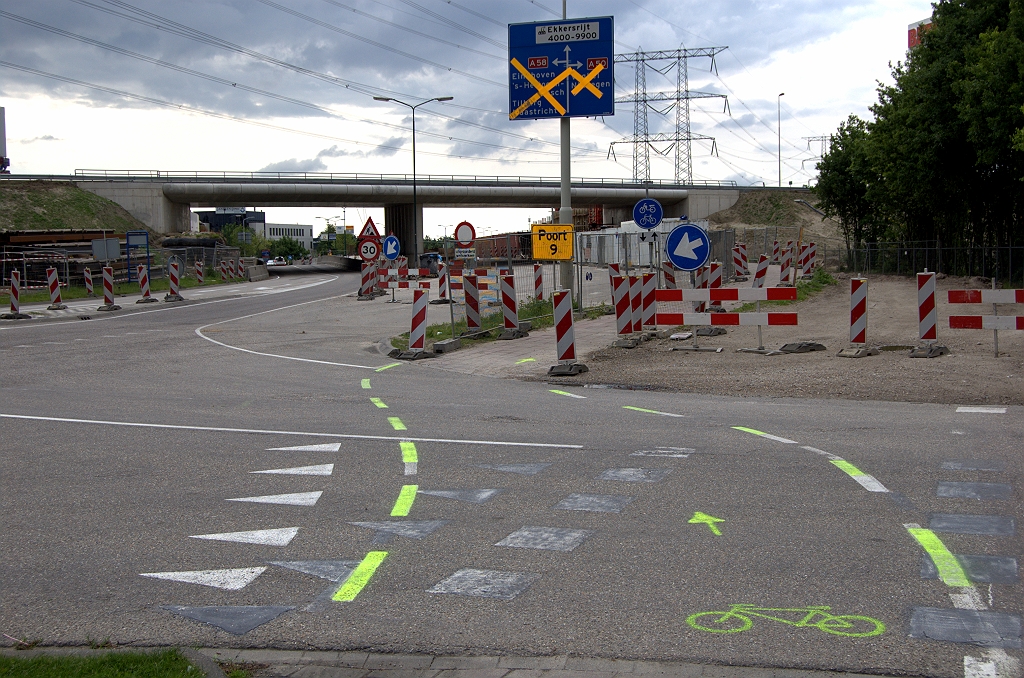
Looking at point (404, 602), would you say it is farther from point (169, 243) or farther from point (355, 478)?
point (169, 243)

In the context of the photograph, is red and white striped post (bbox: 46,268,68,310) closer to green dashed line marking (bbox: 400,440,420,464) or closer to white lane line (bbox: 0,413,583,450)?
white lane line (bbox: 0,413,583,450)

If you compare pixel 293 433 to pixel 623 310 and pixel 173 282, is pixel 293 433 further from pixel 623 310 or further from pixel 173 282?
pixel 173 282

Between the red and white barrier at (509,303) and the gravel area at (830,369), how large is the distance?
3.51m

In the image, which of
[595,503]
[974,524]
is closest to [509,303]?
[595,503]

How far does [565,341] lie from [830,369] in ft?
13.2

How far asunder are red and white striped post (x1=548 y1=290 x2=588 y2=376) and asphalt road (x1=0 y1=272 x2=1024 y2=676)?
250 centimetres

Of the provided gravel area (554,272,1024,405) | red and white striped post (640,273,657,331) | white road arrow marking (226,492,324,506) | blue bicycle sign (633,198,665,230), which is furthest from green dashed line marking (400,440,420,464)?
blue bicycle sign (633,198,665,230)

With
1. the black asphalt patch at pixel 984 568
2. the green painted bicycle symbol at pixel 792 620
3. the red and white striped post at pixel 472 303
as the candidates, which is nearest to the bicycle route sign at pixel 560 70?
the red and white striped post at pixel 472 303

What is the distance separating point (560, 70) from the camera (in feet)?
72.6

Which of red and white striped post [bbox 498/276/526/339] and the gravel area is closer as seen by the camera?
the gravel area

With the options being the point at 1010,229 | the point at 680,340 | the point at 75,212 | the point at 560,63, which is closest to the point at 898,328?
the point at 680,340

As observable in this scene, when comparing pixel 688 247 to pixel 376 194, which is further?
pixel 376 194

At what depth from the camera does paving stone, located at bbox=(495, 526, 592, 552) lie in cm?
591

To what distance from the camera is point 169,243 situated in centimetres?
6150
